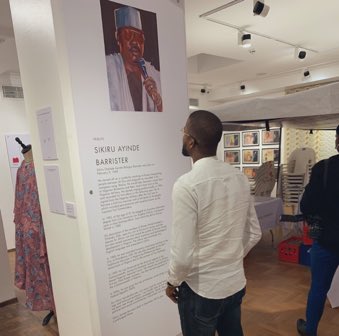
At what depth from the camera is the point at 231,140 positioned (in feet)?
28.8

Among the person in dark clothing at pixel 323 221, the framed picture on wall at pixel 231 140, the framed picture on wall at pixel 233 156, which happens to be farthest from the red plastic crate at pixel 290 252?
the framed picture on wall at pixel 231 140

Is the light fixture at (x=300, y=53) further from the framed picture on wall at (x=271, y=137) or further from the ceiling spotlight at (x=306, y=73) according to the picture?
the framed picture on wall at (x=271, y=137)

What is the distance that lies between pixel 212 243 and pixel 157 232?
2.63ft

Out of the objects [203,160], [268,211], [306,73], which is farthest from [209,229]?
[306,73]

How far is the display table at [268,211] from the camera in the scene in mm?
3730

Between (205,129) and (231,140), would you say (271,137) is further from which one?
(205,129)

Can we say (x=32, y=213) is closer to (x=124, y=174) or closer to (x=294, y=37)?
(x=124, y=174)

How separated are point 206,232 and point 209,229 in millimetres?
18

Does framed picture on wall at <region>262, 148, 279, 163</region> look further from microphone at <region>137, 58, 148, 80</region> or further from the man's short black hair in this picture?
the man's short black hair

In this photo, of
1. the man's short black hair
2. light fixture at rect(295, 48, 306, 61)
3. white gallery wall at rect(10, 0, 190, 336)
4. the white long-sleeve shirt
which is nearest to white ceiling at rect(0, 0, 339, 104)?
light fixture at rect(295, 48, 306, 61)

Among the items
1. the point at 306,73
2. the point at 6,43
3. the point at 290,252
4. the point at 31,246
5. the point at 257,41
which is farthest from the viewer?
the point at 306,73

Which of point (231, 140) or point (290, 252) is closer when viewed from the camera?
point (290, 252)

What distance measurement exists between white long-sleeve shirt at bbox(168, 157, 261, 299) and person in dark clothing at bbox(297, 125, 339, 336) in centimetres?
84

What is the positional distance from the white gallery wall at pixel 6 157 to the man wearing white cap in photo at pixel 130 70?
3.87m
